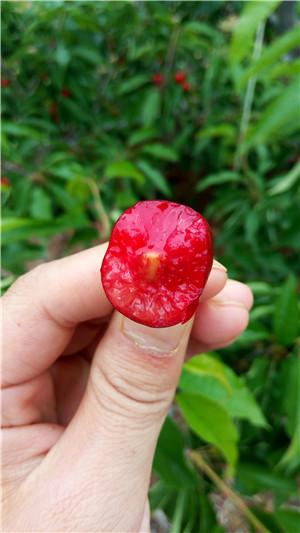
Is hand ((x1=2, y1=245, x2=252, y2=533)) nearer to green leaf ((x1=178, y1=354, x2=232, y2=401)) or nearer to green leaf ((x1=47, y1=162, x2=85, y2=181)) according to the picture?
green leaf ((x1=178, y1=354, x2=232, y2=401))

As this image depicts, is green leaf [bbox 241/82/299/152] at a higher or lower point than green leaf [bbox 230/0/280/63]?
lower

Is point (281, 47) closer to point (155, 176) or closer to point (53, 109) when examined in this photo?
point (155, 176)

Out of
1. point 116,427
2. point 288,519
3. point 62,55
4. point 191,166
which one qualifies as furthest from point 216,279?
point 191,166

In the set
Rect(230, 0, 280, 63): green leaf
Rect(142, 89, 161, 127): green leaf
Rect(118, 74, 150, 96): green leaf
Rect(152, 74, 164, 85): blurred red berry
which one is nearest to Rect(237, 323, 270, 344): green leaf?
Rect(230, 0, 280, 63): green leaf

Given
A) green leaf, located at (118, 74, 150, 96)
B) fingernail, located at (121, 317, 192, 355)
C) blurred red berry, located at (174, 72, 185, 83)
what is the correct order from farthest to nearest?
1. blurred red berry, located at (174, 72, 185, 83)
2. green leaf, located at (118, 74, 150, 96)
3. fingernail, located at (121, 317, 192, 355)

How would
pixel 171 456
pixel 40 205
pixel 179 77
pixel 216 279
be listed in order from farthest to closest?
pixel 179 77 < pixel 40 205 < pixel 171 456 < pixel 216 279

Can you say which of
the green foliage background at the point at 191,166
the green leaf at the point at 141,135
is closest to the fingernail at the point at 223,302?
the green foliage background at the point at 191,166
